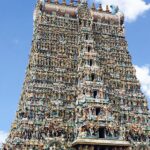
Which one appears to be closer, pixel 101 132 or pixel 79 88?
pixel 101 132

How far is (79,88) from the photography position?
73.0 meters

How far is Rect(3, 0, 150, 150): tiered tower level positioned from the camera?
67.6 metres

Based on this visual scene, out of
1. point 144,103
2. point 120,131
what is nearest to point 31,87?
point 120,131

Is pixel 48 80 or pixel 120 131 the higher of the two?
pixel 48 80

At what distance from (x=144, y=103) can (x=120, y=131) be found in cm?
1063

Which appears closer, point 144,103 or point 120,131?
point 120,131

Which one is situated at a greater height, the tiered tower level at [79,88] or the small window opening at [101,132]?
the tiered tower level at [79,88]

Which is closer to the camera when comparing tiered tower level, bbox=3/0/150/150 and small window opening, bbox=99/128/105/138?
tiered tower level, bbox=3/0/150/150

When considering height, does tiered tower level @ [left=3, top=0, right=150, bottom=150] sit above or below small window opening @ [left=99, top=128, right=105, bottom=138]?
above

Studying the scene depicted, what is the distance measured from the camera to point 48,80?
7406 centimetres

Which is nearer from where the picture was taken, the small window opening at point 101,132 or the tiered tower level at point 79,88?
the tiered tower level at point 79,88

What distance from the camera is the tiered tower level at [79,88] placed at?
67625 mm

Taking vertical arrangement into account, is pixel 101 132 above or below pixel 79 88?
below

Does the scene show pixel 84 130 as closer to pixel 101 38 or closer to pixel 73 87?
pixel 73 87
